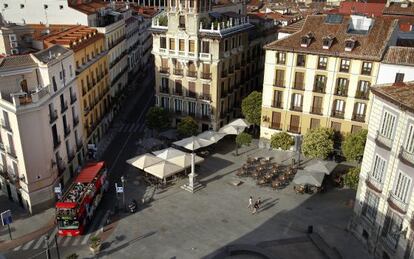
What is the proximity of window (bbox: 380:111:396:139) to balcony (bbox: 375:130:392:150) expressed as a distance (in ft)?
0.98

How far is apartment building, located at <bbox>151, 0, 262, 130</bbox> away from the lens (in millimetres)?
70750

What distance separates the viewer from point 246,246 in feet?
149

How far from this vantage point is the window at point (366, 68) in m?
61.0

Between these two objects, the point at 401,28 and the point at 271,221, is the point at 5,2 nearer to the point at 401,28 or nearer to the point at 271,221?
the point at 271,221

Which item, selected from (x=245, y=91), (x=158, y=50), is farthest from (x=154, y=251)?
(x=245, y=91)

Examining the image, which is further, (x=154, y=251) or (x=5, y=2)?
(x=5, y=2)

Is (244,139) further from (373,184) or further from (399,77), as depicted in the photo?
(373,184)

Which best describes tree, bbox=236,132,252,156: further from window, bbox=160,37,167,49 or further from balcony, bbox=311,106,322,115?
window, bbox=160,37,167,49

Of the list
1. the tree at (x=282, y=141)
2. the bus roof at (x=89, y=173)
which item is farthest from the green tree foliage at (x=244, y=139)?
the bus roof at (x=89, y=173)

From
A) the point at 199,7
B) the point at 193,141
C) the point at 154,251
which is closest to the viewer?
the point at 154,251

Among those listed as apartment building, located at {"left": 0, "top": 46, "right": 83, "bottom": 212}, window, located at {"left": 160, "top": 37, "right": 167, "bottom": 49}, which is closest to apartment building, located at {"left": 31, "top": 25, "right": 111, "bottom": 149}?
apartment building, located at {"left": 0, "top": 46, "right": 83, "bottom": 212}

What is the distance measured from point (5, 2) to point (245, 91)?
166 feet

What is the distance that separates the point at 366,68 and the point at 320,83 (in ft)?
23.5

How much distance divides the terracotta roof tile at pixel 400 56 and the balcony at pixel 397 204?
2316 centimetres
